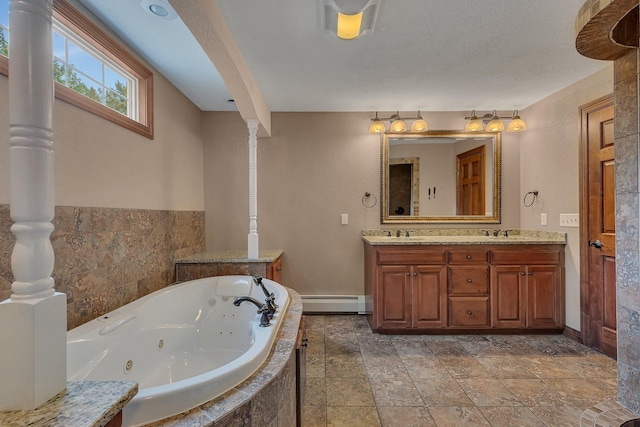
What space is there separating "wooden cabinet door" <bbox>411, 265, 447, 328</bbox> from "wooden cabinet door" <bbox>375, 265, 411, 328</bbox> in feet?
0.18

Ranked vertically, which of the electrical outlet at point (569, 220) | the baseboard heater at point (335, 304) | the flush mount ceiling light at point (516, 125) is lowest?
the baseboard heater at point (335, 304)

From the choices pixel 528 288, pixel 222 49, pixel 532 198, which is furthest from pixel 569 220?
pixel 222 49

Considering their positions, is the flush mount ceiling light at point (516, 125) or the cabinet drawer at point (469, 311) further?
the flush mount ceiling light at point (516, 125)

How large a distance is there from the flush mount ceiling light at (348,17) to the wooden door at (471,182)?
2.09 meters

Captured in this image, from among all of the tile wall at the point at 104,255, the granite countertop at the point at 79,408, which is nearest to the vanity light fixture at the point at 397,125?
the tile wall at the point at 104,255

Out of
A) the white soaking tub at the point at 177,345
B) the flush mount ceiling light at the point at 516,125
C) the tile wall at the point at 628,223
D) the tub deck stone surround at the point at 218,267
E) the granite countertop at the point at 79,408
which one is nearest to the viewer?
the granite countertop at the point at 79,408

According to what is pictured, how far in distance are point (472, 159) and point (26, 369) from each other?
148 inches

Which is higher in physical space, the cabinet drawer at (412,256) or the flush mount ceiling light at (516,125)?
the flush mount ceiling light at (516,125)

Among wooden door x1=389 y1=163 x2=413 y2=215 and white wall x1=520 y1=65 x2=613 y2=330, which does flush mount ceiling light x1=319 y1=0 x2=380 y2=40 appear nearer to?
wooden door x1=389 y1=163 x2=413 y2=215

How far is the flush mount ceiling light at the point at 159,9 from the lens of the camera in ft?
5.36

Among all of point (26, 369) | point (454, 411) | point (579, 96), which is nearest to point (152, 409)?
point (26, 369)

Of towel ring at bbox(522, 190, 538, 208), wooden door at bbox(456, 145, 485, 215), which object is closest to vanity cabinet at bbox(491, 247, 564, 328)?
towel ring at bbox(522, 190, 538, 208)

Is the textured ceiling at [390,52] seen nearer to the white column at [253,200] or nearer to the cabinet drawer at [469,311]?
the white column at [253,200]

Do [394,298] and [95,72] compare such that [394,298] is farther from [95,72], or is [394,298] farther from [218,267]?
[95,72]
